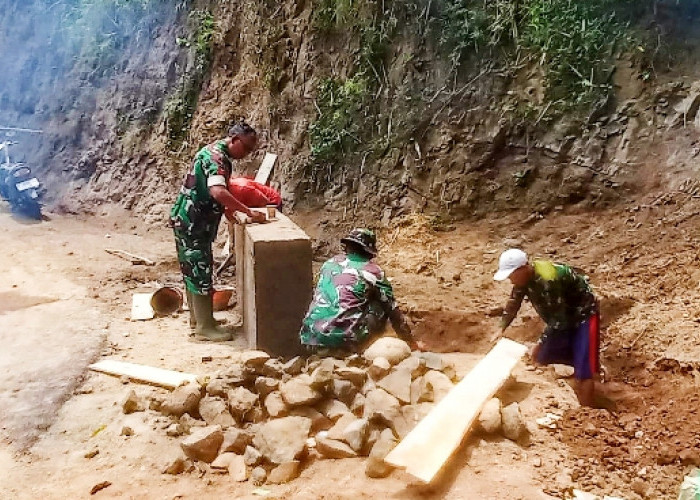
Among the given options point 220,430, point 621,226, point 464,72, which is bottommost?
point 220,430

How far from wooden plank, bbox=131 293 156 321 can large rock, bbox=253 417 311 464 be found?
3.26 m

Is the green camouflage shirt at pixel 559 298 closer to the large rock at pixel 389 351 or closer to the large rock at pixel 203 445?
the large rock at pixel 389 351

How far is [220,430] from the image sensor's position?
371 cm

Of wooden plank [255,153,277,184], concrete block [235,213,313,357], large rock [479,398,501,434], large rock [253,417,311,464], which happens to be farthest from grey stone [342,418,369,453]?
wooden plank [255,153,277,184]

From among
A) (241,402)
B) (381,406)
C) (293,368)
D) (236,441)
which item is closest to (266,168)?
(293,368)

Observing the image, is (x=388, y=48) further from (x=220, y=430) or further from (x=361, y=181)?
(x=220, y=430)

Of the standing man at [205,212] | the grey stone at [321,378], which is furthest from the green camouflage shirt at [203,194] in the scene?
the grey stone at [321,378]

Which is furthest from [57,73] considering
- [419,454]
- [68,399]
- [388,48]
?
[419,454]

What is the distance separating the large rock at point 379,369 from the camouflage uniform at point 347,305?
571 millimetres

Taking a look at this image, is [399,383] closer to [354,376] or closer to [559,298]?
[354,376]

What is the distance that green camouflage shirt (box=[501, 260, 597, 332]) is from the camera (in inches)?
188

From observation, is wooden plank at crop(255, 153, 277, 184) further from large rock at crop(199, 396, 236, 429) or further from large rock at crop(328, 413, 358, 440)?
large rock at crop(328, 413, 358, 440)

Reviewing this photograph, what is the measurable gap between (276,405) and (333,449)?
555 mm

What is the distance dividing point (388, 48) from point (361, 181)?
70.1 inches
